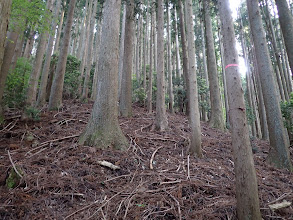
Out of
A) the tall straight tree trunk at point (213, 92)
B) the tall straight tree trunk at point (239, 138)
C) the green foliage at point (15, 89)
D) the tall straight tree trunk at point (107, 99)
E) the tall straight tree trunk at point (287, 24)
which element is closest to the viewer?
the tall straight tree trunk at point (239, 138)

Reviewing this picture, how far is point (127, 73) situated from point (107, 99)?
3.85 metres

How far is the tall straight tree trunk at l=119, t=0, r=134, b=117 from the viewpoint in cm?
757

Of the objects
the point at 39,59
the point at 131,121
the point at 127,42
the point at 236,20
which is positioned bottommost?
the point at 131,121

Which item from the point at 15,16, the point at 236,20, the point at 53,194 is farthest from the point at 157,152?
the point at 236,20

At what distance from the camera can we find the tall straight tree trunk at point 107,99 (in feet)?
13.0

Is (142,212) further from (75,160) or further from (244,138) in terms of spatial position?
(75,160)

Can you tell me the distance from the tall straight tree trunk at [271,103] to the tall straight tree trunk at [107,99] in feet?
12.4

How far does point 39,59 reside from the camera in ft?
24.2

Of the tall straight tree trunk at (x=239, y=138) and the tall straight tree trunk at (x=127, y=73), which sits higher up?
the tall straight tree trunk at (x=127, y=73)

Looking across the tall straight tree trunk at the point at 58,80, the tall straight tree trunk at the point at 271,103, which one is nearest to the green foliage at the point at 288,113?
the tall straight tree trunk at the point at 271,103

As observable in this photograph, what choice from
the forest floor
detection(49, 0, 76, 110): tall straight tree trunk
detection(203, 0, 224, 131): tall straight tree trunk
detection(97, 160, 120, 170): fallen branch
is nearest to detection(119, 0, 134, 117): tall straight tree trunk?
detection(49, 0, 76, 110): tall straight tree trunk

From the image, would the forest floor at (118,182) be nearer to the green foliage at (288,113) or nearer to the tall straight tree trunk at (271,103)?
the tall straight tree trunk at (271,103)

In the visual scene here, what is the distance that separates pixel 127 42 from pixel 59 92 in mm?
3713

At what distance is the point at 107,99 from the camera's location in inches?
166
